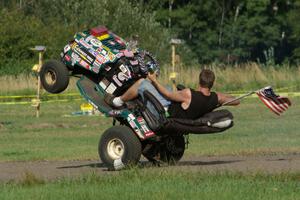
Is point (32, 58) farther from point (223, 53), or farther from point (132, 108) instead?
point (132, 108)

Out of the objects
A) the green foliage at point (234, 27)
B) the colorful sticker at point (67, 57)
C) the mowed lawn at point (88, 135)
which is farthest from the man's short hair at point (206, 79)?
the green foliage at point (234, 27)

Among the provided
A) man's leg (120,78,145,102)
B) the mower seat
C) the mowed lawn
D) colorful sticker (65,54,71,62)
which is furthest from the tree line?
the mower seat

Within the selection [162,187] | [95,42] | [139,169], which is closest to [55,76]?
[95,42]

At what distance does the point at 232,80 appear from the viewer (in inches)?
1794

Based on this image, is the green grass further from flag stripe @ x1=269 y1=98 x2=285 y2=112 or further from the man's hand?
flag stripe @ x1=269 y1=98 x2=285 y2=112

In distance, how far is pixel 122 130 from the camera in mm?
15609

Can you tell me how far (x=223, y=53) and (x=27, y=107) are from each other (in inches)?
1716

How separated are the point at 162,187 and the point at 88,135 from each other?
526 inches

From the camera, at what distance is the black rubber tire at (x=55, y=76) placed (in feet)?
57.4

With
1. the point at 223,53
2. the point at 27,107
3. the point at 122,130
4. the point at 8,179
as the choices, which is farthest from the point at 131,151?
the point at 223,53

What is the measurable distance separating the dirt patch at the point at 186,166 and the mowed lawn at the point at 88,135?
3.95 feet

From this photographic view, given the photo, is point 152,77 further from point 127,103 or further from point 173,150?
point 173,150

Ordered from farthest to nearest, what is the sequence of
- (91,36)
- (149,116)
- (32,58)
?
(32,58), (91,36), (149,116)

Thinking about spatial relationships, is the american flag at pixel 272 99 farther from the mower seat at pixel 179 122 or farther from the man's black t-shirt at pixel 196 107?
the man's black t-shirt at pixel 196 107
